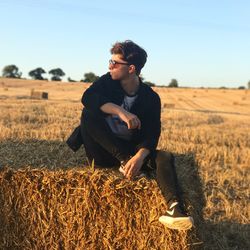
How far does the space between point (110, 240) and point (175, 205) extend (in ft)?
2.19

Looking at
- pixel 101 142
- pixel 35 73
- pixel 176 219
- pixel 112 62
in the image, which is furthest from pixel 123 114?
pixel 35 73

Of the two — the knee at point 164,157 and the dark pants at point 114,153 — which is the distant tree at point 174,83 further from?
the knee at point 164,157

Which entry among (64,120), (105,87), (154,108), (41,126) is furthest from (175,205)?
(64,120)

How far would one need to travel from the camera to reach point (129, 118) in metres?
4.14

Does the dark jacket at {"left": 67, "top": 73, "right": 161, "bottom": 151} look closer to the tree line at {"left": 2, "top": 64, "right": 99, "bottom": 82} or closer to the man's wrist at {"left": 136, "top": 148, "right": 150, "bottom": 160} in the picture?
the man's wrist at {"left": 136, "top": 148, "right": 150, "bottom": 160}

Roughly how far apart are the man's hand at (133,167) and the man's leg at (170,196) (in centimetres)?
16

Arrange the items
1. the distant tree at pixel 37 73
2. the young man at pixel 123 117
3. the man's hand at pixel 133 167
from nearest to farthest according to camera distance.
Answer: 1. the man's hand at pixel 133 167
2. the young man at pixel 123 117
3. the distant tree at pixel 37 73

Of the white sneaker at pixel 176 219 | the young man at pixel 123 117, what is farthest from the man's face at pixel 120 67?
the white sneaker at pixel 176 219

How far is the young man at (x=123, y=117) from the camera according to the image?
166 inches

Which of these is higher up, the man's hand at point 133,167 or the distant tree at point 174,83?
the man's hand at point 133,167

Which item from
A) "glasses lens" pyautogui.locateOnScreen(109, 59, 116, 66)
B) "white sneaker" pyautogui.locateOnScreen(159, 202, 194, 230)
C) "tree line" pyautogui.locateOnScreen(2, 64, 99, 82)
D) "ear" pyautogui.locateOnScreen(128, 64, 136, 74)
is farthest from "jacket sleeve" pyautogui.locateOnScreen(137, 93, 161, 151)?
"tree line" pyautogui.locateOnScreen(2, 64, 99, 82)

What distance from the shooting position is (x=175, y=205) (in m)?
3.85

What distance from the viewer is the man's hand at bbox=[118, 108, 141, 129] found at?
4133 mm

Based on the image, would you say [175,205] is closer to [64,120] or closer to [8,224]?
[8,224]
